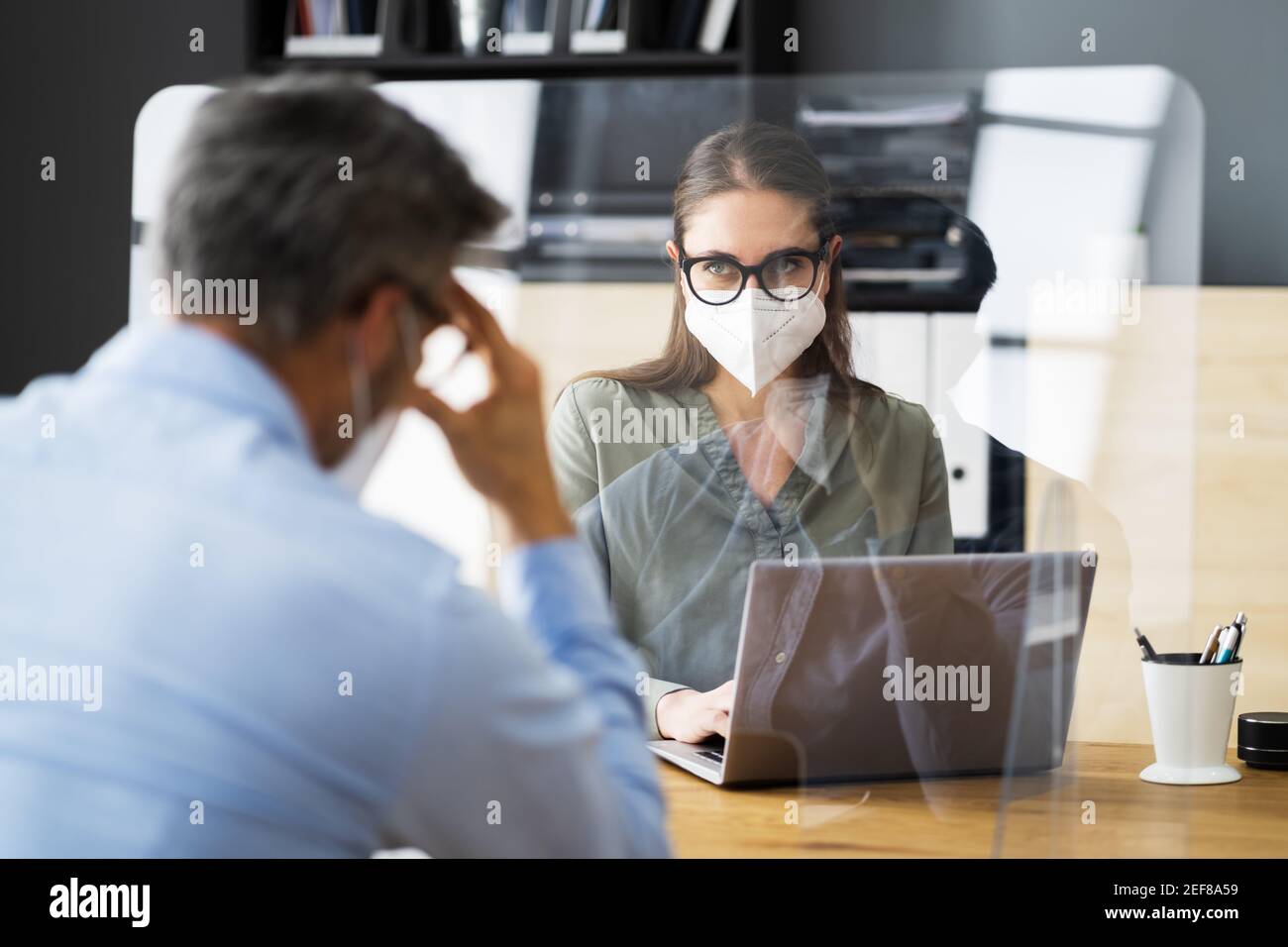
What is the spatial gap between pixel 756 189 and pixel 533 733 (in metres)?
0.86

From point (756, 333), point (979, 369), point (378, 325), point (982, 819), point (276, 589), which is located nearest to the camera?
point (276, 589)

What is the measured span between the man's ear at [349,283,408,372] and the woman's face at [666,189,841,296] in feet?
2.04

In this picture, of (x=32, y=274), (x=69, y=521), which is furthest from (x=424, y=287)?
(x=32, y=274)

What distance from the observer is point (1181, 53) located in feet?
5.27

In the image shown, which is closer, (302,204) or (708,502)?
(302,204)

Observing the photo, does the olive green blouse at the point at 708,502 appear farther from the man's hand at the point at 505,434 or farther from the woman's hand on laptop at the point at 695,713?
the man's hand at the point at 505,434

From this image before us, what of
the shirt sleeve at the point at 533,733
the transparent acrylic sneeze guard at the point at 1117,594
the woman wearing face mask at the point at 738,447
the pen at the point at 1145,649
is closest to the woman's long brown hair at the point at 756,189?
the woman wearing face mask at the point at 738,447

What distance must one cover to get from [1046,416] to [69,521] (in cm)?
130

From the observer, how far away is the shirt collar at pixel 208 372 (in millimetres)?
768

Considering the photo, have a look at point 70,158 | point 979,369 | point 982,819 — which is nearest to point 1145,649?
point 982,819

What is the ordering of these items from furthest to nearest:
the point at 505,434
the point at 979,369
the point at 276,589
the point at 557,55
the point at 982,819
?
the point at 557,55, the point at 979,369, the point at 982,819, the point at 505,434, the point at 276,589

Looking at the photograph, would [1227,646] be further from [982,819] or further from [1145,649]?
[982,819]

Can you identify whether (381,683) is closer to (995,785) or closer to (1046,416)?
(995,785)
